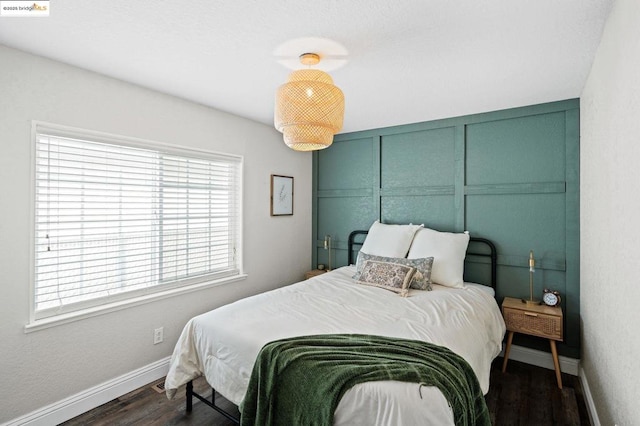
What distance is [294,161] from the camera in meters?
4.24

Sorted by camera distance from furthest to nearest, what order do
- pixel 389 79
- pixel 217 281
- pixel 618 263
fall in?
pixel 217 281 → pixel 389 79 → pixel 618 263

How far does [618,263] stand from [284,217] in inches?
124

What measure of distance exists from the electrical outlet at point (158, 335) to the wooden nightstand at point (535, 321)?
299 centimetres

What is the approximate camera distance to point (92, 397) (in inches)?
91.3

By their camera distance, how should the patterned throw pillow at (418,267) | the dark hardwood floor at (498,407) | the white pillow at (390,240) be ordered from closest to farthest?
1. the dark hardwood floor at (498,407)
2. the patterned throw pillow at (418,267)
3. the white pillow at (390,240)

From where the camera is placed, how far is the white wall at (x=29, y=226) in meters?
1.99

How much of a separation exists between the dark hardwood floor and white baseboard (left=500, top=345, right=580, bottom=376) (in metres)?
0.10

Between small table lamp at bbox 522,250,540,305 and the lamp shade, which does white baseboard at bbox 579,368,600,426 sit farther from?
the lamp shade

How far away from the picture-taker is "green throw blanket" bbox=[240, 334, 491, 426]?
1.42 metres

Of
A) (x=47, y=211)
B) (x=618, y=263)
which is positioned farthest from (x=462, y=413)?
(x=47, y=211)

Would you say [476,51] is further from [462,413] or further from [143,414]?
[143,414]

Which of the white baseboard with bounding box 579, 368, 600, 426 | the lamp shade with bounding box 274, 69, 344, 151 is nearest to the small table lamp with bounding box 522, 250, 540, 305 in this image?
→ the white baseboard with bounding box 579, 368, 600, 426

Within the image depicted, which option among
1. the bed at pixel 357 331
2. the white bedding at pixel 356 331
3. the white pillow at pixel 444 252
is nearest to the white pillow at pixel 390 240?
the white pillow at pixel 444 252

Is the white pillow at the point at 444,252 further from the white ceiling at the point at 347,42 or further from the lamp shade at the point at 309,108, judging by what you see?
the lamp shade at the point at 309,108
